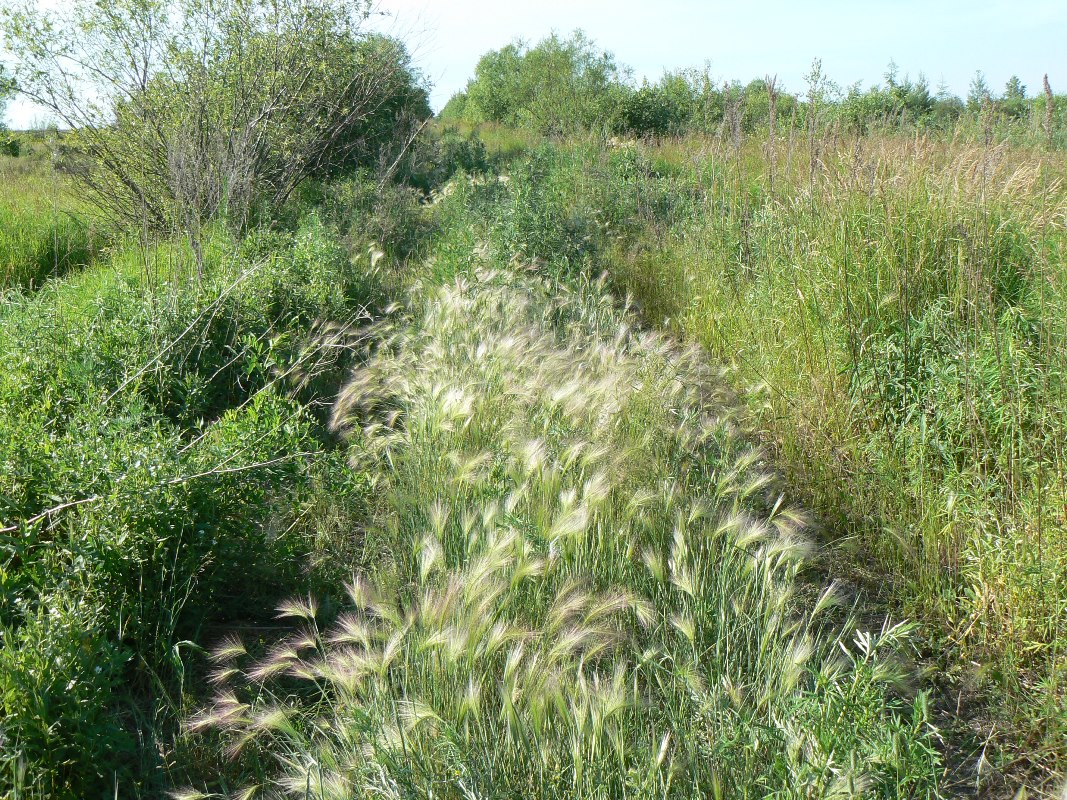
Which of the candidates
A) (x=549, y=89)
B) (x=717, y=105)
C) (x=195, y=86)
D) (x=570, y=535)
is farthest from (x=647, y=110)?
(x=570, y=535)

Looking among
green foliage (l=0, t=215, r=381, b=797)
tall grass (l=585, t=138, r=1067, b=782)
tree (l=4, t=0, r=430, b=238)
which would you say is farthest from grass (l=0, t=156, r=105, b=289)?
tall grass (l=585, t=138, r=1067, b=782)

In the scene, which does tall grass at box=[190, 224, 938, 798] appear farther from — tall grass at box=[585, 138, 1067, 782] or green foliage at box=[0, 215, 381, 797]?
tall grass at box=[585, 138, 1067, 782]

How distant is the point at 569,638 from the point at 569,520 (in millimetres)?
408

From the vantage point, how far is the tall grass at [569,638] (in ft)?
5.74

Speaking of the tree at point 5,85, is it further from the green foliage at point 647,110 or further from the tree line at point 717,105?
the green foliage at point 647,110

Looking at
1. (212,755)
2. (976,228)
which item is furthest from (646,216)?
(212,755)

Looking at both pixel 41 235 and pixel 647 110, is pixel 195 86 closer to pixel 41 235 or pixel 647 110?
pixel 41 235

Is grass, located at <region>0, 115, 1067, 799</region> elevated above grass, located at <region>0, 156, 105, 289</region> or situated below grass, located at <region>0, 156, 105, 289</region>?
below

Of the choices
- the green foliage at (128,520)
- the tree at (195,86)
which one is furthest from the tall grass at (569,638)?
the tree at (195,86)

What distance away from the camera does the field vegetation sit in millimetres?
1883

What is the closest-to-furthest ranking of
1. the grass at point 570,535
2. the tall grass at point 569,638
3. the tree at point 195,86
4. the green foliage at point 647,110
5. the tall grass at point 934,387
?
the tall grass at point 569,638
the grass at point 570,535
the tall grass at point 934,387
the tree at point 195,86
the green foliage at point 647,110

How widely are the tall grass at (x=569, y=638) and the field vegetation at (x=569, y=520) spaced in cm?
2

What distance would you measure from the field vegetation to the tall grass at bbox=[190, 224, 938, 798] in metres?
0.02

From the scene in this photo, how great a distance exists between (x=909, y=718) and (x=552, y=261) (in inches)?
184
